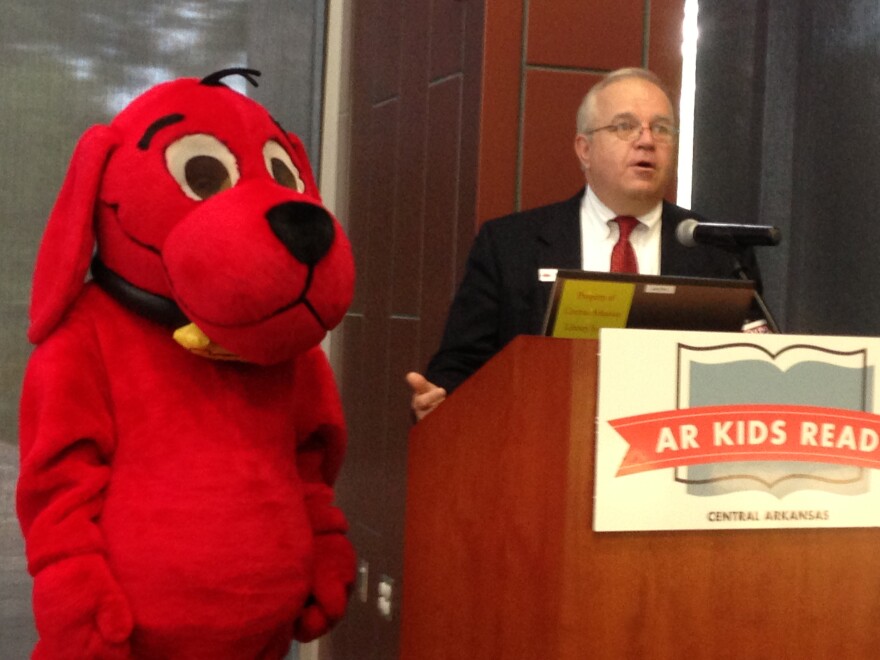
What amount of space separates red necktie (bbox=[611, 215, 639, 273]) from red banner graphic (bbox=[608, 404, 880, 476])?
3.16 ft

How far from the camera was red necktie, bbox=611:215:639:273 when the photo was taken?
243cm

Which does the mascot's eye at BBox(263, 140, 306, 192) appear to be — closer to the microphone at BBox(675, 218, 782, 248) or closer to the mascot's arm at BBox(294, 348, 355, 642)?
the mascot's arm at BBox(294, 348, 355, 642)

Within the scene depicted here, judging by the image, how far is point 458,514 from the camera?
5.51 ft

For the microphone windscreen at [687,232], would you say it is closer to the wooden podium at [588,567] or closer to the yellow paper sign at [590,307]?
the yellow paper sign at [590,307]

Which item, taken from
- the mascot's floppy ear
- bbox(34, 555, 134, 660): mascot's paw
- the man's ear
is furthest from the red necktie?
bbox(34, 555, 134, 660): mascot's paw

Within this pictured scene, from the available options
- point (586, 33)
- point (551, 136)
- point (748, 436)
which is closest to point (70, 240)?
point (748, 436)

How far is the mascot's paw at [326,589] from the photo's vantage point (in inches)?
75.3

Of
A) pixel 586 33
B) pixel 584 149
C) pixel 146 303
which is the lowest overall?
pixel 146 303

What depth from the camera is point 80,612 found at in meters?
1.65

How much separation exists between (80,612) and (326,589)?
0.43m

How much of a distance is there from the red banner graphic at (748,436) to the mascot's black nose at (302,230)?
545mm

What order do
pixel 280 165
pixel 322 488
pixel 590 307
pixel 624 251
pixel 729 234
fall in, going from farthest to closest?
pixel 624 251, pixel 322 488, pixel 280 165, pixel 729 234, pixel 590 307

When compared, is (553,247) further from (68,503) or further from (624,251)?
(68,503)

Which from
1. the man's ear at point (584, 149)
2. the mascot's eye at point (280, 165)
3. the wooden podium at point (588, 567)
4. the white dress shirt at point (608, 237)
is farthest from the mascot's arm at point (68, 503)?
the man's ear at point (584, 149)
